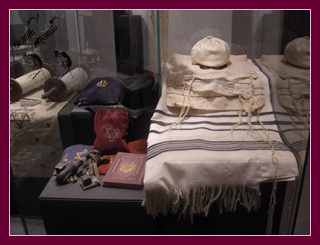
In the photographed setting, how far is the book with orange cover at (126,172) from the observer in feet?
3.71

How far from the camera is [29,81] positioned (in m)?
1.34

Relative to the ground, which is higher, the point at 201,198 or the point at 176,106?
the point at 176,106

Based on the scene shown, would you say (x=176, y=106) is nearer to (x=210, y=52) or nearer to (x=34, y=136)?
(x=210, y=52)

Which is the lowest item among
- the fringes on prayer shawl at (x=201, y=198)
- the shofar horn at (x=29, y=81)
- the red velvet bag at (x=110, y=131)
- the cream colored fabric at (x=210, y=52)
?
the fringes on prayer shawl at (x=201, y=198)

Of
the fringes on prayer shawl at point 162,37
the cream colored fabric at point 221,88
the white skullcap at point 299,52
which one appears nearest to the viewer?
the white skullcap at point 299,52

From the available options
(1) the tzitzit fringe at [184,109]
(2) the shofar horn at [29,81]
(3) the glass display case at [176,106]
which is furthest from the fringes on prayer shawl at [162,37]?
(2) the shofar horn at [29,81]

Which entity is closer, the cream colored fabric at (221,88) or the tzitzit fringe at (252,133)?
the tzitzit fringe at (252,133)

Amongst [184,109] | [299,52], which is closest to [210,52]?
[184,109]

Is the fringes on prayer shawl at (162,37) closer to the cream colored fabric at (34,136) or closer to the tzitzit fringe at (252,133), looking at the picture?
the tzitzit fringe at (252,133)

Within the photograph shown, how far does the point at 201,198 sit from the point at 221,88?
60cm

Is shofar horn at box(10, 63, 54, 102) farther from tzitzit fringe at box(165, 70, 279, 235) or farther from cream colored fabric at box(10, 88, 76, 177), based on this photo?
tzitzit fringe at box(165, 70, 279, 235)

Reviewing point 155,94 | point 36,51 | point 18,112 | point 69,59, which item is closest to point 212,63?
point 155,94

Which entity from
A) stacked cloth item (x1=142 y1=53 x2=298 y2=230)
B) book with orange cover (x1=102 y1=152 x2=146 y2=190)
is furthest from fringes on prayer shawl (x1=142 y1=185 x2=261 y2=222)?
book with orange cover (x1=102 y1=152 x2=146 y2=190)

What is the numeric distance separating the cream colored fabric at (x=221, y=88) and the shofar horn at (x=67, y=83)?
0.54 metres
